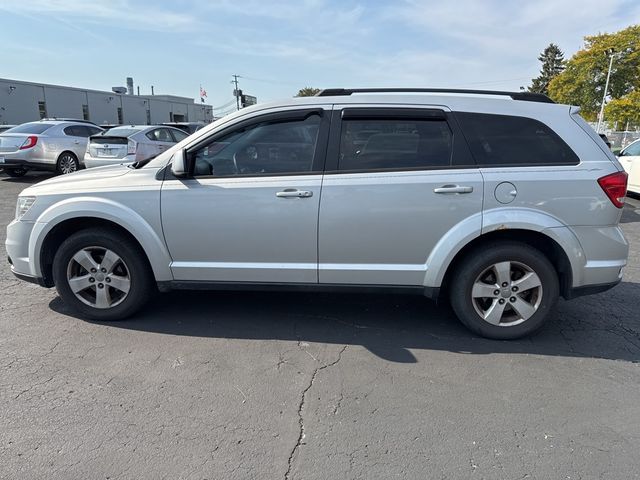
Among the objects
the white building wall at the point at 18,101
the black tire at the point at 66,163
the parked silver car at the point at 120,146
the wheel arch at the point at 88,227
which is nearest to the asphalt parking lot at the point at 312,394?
the wheel arch at the point at 88,227

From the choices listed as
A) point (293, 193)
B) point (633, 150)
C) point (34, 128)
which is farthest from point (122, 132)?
point (633, 150)

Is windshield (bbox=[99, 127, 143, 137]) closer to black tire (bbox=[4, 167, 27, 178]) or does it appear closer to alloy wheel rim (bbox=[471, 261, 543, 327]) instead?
black tire (bbox=[4, 167, 27, 178])

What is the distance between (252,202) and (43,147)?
11.5 metres

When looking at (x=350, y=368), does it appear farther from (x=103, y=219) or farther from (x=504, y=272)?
(x=103, y=219)

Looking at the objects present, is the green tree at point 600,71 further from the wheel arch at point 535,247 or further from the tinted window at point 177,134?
the wheel arch at point 535,247

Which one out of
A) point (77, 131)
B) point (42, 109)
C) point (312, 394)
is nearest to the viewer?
point (312, 394)

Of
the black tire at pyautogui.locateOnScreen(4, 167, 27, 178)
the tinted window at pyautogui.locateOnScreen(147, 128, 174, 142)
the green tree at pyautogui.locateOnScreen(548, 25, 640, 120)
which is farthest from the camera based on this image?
the green tree at pyautogui.locateOnScreen(548, 25, 640, 120)

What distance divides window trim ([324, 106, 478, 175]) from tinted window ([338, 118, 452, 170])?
23mm

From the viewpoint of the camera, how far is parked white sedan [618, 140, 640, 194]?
10.4 m

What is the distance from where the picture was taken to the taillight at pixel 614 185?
3320 millimetres

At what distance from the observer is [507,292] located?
3.54 metres

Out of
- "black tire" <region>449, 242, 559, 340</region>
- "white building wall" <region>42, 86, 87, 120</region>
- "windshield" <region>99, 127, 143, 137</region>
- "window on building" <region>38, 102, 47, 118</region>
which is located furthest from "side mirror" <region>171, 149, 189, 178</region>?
"white building wall" <region>42, 86, 87, 120</region>

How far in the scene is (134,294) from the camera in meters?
3.82

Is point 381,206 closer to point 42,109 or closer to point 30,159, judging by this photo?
point 30,159
